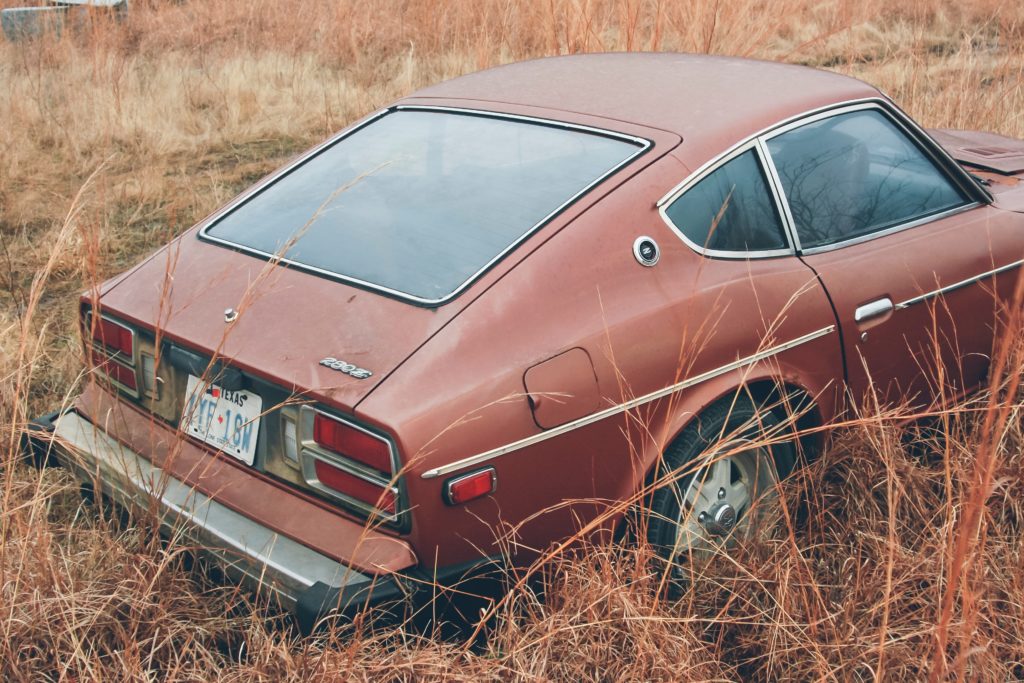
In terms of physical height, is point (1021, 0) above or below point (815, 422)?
above

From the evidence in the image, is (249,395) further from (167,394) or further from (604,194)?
(604,194)

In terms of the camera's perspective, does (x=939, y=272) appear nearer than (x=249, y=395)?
No

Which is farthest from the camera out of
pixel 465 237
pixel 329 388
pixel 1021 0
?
pixel 1021 0

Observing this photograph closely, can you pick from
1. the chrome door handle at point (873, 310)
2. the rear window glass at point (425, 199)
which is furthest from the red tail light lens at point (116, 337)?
the chrome door handle at point (873, 310)

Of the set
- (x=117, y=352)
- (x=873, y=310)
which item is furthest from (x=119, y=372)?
(x=873, y=310)

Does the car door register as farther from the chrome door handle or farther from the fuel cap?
the fuel cap

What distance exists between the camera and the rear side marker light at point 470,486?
204 centimetres

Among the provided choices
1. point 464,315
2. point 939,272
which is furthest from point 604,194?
point 939,272

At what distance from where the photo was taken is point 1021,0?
27.5 feet

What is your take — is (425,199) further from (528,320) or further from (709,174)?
(709,174)

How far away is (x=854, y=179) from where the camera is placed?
294 cm

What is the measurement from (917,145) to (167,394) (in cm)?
237

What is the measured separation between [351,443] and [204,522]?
0.47 metres

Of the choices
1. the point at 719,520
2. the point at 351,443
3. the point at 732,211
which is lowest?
the point at 719,520
